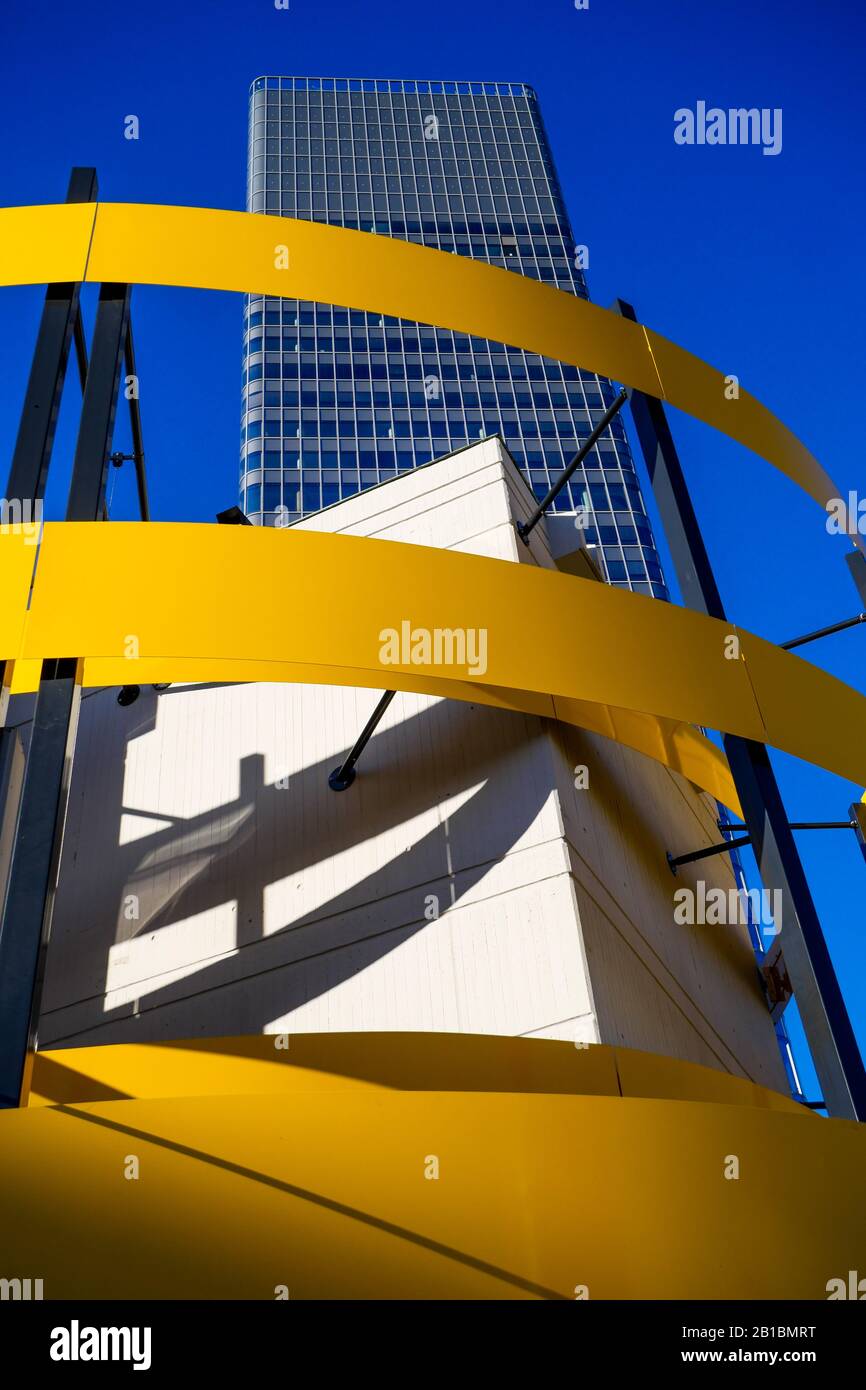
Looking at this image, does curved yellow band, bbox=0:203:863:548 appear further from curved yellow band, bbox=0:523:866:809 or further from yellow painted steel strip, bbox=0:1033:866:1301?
yellow painted steel strip, bbox=0:1033:866:1301

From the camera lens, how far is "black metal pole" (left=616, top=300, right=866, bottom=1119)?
741cm

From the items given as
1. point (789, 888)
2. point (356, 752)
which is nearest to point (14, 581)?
point (356, 752)

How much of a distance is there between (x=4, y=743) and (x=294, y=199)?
4362 inches

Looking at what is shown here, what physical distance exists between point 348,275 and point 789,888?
21.1ft

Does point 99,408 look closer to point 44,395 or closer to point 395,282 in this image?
point 44,395

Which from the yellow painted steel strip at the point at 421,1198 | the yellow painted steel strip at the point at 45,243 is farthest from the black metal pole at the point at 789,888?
the yellow painted steel strip at the point at 45,243

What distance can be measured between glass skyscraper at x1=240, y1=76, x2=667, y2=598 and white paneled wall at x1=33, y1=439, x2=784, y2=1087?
58.4 m

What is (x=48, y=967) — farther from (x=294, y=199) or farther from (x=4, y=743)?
(x=294, y=199)

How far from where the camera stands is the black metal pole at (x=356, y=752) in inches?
414

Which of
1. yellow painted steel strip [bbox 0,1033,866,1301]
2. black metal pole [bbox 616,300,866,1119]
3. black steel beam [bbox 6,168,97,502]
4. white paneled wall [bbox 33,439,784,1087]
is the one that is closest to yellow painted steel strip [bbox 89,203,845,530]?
black steel beam [bbox 6,168,97,502]

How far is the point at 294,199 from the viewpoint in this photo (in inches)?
4262

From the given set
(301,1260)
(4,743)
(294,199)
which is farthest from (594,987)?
(294,199)

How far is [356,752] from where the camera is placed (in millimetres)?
10734

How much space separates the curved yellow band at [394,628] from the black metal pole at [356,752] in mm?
930
